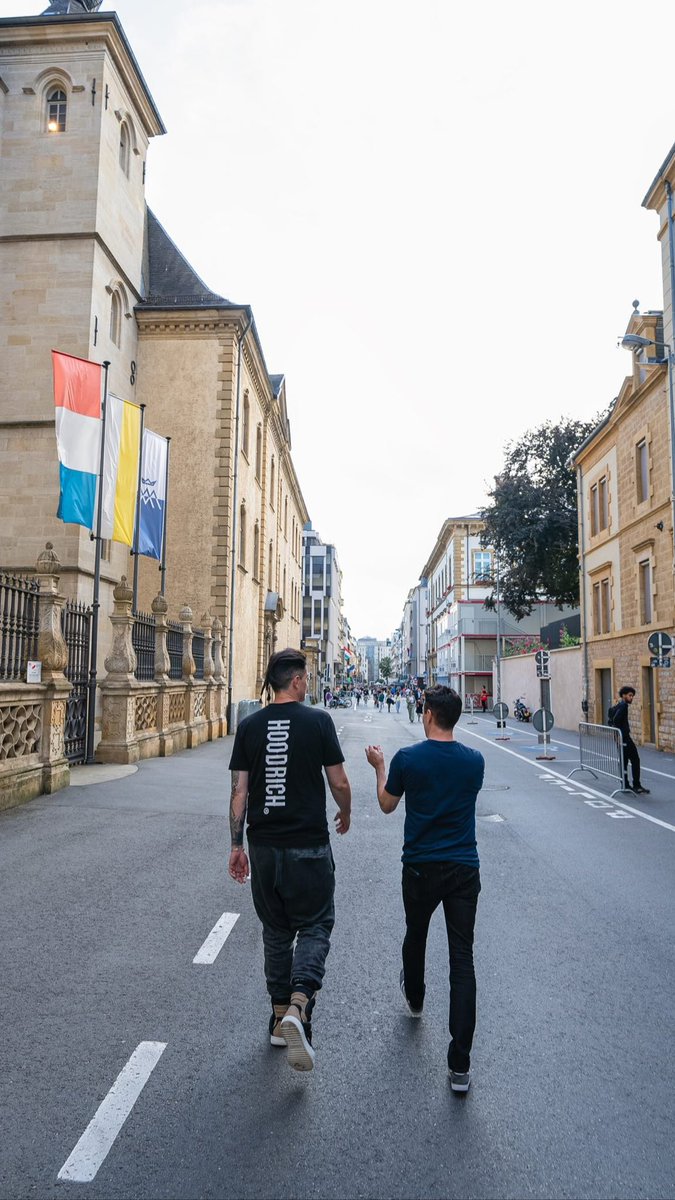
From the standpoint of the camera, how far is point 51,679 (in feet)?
36.7

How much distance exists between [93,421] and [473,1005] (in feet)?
49.3

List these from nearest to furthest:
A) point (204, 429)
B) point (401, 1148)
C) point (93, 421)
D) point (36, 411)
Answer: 1. point (401, 1148)
2. point (93, 421)
3. point (36, 411)
4. point (204, 429)

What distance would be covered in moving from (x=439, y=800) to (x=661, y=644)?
48.7 ft

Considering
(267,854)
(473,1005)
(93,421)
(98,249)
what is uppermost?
(98,249)

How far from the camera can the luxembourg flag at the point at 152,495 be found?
19.5 metres

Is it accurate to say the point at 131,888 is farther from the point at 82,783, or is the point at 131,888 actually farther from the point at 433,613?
the point at 433,613

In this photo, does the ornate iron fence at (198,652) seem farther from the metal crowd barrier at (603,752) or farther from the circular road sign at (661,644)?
the circular road sign at (661,644)

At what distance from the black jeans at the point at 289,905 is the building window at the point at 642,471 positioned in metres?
23.0

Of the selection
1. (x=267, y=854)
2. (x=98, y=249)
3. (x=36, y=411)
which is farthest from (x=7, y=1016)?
(x=98, y=249)

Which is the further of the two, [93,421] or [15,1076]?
[93,421]

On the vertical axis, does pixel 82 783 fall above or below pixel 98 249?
Result: below

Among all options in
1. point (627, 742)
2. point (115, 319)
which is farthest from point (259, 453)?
point (627, 742)

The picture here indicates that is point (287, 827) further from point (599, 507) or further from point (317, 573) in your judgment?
point (317, 573)

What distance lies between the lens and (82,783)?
40.1ft
